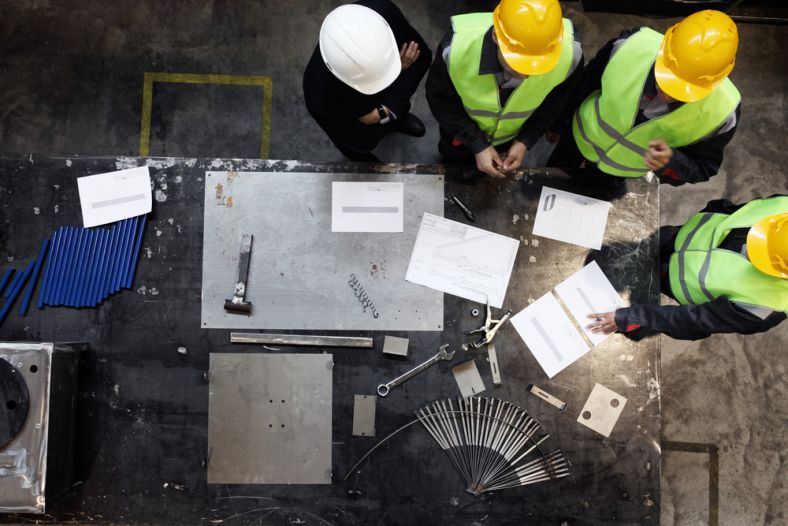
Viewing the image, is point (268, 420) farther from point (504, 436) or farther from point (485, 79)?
point (485, 79)

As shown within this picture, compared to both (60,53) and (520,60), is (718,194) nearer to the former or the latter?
(520,60)

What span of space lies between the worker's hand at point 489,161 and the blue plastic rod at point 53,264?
188 cm

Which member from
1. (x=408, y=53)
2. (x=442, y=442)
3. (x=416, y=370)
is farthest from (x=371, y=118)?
(x=442, y=442)

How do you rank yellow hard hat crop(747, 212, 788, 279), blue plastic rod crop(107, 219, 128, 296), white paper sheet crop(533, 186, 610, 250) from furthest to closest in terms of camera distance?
white paper sheet crop(533, 186, 610, 250) < blue plastic rod crop(107, 219, 128, 296) < yellow hard hat crop(747, 212, 788, 279)

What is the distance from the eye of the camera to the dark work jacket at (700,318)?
2.07m

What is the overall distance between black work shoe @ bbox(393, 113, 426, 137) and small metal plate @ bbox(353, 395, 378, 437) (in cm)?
165

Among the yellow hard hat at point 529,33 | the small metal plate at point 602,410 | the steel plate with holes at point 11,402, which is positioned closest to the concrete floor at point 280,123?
the small metal plate at point 602,410

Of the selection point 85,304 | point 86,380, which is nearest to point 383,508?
point 86,380

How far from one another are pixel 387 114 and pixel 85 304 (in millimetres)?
1623

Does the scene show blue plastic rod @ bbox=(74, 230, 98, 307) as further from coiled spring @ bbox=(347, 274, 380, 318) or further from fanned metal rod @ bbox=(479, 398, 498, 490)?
fanned metal rod @ bbox=(479, 398, 498, 490)

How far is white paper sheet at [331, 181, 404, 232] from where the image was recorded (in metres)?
2.44

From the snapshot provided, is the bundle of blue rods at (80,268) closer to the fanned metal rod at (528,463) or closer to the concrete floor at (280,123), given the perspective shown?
the concrete floor at (280,123)

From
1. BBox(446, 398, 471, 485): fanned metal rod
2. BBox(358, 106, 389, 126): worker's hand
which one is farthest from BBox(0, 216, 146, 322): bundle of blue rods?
BBox(446, 398, 471, 485): fanned metal rod

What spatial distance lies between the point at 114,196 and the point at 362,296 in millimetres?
1202
